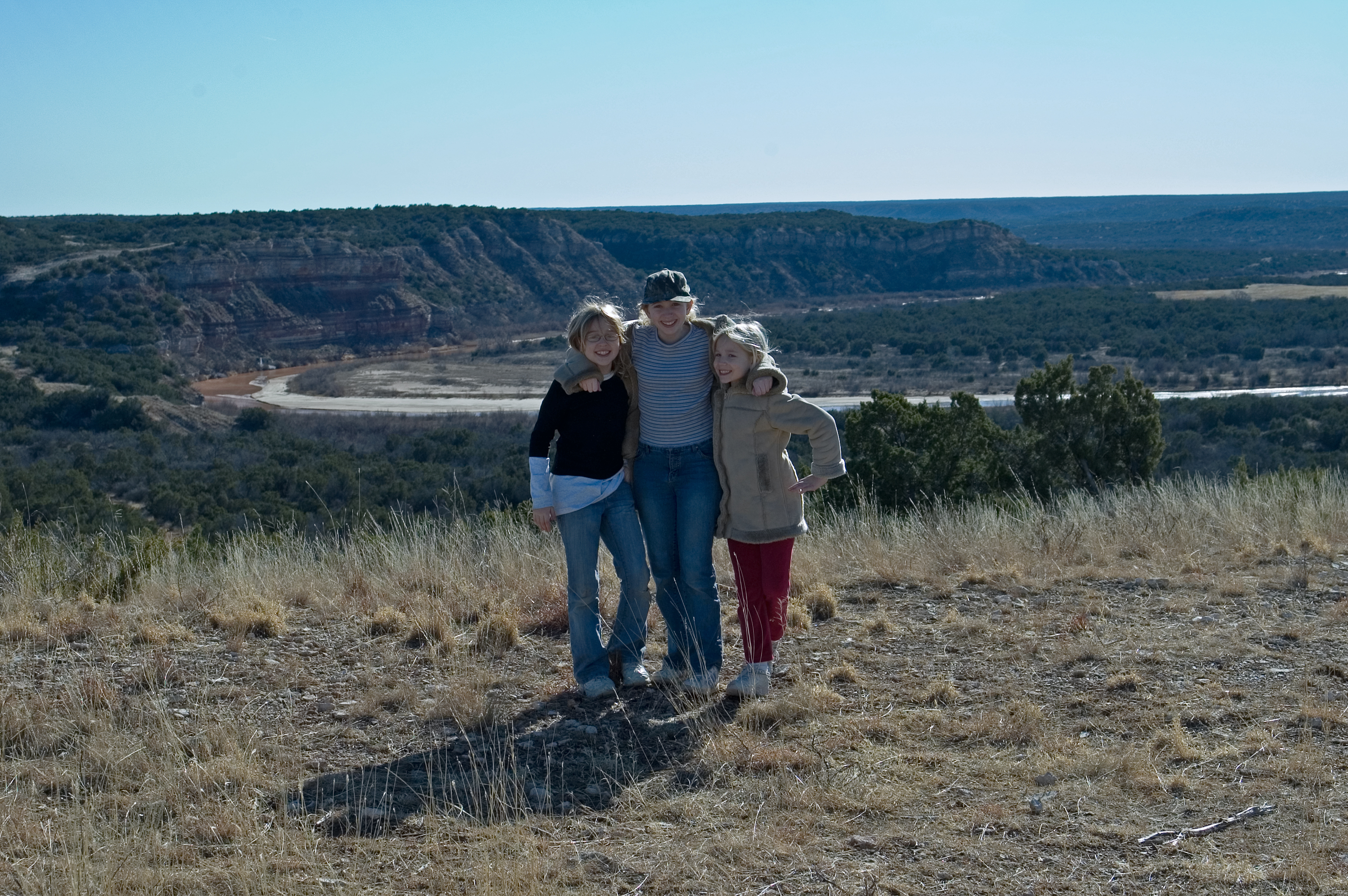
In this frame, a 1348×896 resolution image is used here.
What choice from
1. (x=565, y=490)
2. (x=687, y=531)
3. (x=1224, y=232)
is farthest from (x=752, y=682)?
(x=1224, y=232)

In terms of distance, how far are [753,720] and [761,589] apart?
0.52 m

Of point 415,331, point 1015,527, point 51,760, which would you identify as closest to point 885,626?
point 1015,527

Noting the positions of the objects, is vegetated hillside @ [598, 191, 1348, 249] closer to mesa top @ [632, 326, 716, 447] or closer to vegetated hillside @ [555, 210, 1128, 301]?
vegetated hillside @ [555, 210, 1128, 301]

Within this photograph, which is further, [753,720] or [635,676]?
[635,676]

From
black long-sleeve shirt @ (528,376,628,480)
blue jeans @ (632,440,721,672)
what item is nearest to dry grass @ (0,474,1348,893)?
blue jeans @ (632,440,721,672)

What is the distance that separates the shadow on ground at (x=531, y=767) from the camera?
3393 millimetres

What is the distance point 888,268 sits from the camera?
3369 inches

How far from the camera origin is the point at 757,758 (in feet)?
12.0

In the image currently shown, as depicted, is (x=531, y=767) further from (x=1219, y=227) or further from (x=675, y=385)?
(x=1219, y=227)

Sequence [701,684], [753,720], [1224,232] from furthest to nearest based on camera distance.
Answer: [1224,232]
[701,684]
[753,720]

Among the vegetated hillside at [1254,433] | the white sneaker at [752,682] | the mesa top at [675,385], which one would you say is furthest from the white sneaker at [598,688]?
the vegetated hillside at [1254,433]

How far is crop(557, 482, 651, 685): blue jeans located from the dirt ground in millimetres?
202

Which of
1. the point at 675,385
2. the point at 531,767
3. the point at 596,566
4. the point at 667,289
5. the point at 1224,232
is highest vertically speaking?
the point at 1224,232

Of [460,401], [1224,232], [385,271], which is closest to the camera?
[460,401]
